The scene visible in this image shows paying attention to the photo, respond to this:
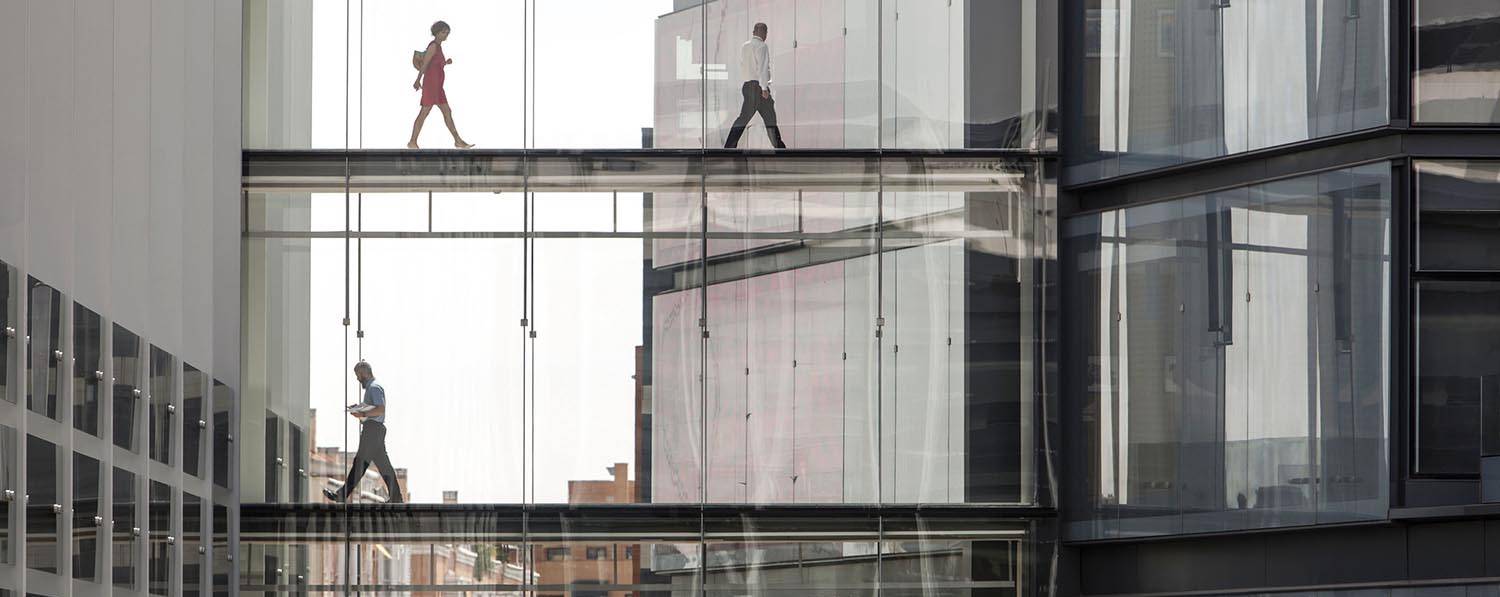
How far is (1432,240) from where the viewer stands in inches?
579

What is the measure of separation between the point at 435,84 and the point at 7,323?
7230 millimetres

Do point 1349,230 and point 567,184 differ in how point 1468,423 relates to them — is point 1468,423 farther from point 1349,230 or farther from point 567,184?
point 567,184

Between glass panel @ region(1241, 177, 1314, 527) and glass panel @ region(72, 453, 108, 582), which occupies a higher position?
glass panel @ region(1241, 177, 1314, 527)

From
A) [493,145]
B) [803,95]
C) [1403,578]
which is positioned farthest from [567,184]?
[1403,578]

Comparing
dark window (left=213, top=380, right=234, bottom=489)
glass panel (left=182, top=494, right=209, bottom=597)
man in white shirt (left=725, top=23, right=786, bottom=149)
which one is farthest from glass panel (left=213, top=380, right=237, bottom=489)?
man in white shirt (left=725, top=23, right=786, bottom=149)

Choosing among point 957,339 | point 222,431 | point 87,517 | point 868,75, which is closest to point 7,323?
point 87,517

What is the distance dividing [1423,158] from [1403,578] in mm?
3244

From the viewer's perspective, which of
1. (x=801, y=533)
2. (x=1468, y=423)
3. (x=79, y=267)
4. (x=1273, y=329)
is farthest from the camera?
(x=801, y=533)

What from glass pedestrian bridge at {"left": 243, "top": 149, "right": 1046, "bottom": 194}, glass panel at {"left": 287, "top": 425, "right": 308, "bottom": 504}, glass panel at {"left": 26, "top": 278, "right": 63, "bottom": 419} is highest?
glass pedestrian bridge at {"left": 243, "top": 149, "right": 1046, "bottom": 194}

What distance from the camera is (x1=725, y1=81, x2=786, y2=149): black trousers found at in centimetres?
1819

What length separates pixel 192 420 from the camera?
53.6ft

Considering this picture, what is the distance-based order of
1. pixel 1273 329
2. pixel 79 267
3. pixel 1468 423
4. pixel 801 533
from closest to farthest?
pixel 79 267 < pixel 1468 423 < pixel 1273 329 < pixel 801 533

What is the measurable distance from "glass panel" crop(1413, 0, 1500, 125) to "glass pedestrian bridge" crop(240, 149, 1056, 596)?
162 inches

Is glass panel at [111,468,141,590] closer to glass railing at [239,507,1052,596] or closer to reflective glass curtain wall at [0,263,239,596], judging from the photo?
reflective glass curtain wall at [0,263,239,596]
